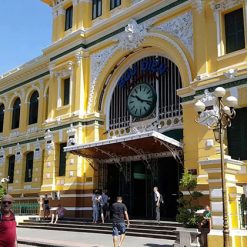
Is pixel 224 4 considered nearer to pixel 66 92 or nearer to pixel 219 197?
pixel 219 197

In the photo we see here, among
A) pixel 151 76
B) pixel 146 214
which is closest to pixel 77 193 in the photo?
pixel 146 214

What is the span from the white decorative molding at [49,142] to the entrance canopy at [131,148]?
3.59m

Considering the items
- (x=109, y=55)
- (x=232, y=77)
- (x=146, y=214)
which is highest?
(x=109, y=55)

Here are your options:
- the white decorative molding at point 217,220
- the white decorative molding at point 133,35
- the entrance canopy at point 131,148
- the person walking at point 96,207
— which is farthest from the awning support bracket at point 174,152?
the white decorative molding at point 217,220

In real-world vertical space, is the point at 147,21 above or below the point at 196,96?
above

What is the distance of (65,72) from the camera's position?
24.2 m

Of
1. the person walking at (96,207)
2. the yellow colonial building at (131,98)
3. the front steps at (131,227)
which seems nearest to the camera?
the front steps at (131,227)

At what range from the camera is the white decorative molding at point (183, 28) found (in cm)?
1823

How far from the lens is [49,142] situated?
24.0m

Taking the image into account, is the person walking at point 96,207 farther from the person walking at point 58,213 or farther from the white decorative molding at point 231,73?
the white decorative molding at point 231,73

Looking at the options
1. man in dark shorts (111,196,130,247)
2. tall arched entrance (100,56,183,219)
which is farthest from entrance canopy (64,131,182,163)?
man in dark shorts (111,196,130,247)

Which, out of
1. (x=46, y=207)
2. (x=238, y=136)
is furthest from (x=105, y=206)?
(x=238, y=136)

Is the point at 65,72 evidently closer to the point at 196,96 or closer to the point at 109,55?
the point at 109,55

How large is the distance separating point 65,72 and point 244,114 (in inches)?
478
